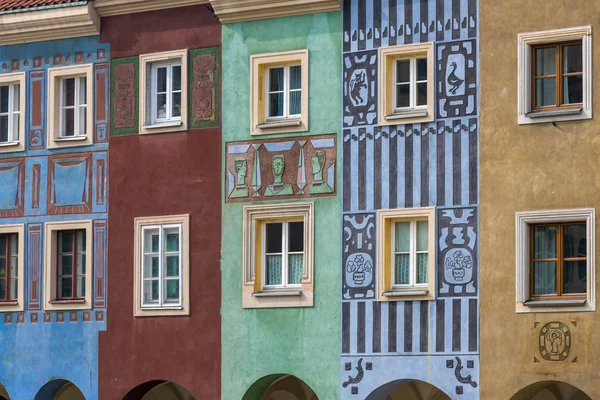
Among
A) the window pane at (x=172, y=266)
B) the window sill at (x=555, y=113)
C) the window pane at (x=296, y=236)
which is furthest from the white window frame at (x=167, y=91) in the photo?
the window sill at (x=555, y=113)

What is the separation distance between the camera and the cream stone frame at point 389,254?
34.1 metres

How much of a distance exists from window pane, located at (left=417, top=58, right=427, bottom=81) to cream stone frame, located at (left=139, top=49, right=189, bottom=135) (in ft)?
16.0

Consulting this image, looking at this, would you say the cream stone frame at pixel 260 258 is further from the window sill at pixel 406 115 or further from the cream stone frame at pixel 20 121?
the cream stone frame at pixel 20 121

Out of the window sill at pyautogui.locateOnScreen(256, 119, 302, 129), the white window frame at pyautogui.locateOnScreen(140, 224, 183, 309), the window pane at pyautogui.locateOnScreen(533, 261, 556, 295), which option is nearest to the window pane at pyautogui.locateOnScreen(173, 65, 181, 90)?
the window sill at pyautogui.locateOnScreen(256, 119, 302, 129)

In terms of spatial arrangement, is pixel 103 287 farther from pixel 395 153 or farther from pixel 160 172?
pixel 395 153

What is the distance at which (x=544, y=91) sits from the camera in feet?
110

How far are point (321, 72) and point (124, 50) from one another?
4596 mm

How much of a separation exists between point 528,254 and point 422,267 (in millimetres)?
2146

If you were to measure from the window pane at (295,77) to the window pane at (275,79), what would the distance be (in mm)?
268

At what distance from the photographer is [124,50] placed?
38031 mm

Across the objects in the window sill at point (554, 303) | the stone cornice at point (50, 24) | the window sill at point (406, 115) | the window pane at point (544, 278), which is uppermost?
the stone cornice at point (50, 24)

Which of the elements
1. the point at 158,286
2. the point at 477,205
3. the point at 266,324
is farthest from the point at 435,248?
the point at 158,286

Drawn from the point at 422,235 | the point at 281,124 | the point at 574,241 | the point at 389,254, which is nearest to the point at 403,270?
the point at 389,254

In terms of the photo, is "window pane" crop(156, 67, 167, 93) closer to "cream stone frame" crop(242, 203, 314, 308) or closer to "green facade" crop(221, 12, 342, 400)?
"green facade" crop(221, 12, 342, 400)
